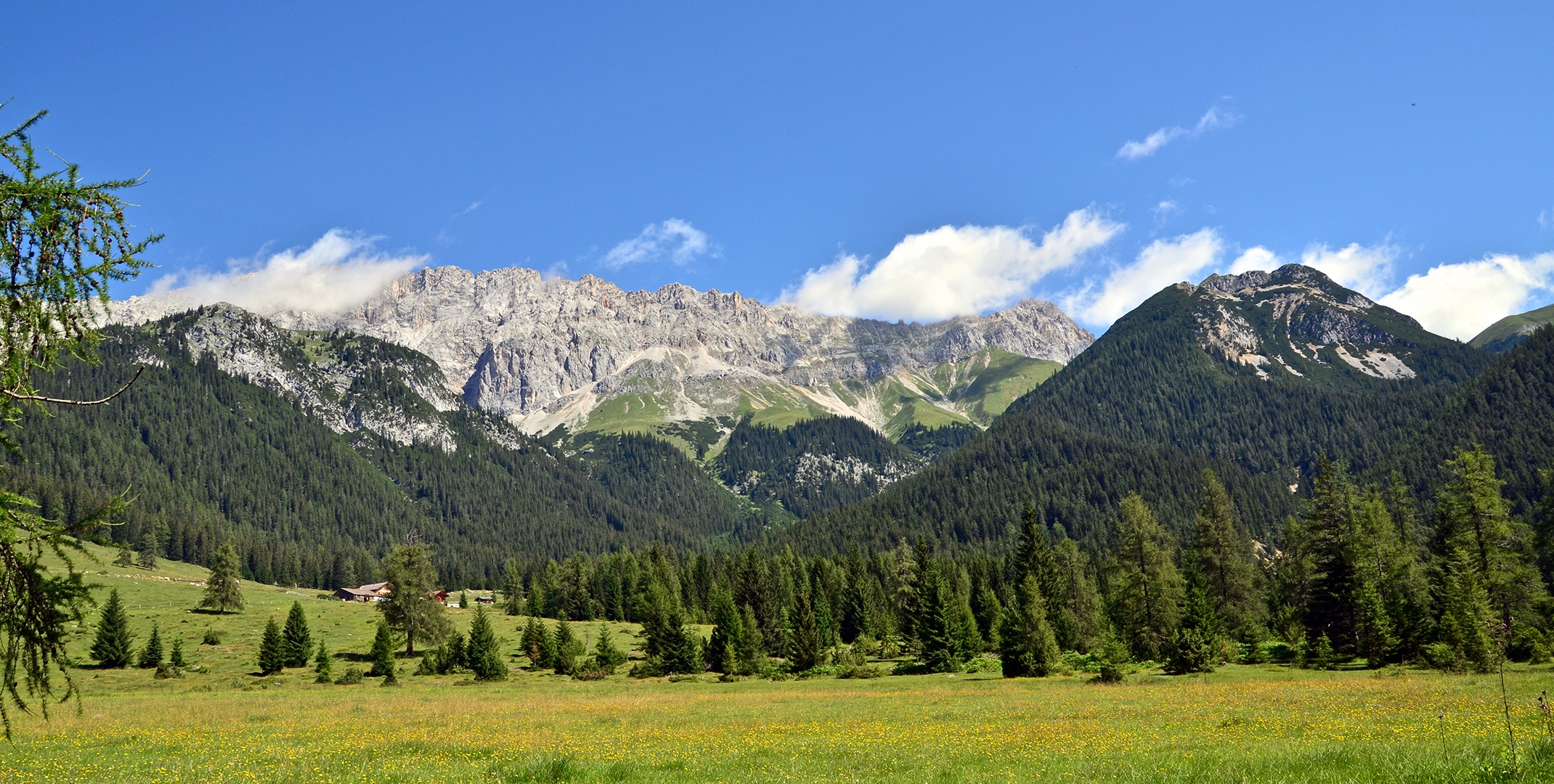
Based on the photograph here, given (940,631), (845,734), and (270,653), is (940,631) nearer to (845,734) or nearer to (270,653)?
(845,734)

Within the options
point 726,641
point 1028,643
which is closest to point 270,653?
point 726,641

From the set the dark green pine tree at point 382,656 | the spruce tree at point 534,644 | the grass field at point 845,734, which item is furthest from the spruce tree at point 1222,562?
the dark green pine tree at point 382,656

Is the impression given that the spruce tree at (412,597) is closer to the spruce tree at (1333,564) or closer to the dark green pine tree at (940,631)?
the dark green pine tree at (940,631)

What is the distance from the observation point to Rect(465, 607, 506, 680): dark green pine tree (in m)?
71.6

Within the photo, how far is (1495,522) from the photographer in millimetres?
50031

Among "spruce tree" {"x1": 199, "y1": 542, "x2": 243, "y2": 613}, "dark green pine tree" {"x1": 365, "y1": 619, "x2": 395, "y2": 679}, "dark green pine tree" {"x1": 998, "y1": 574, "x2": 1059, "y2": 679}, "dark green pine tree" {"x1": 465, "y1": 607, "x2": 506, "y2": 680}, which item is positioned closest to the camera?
"dark green pine tree" {"x1": 998, "y1": 574, "x2": 1059, "y2": 679}

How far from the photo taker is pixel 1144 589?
63594 mm

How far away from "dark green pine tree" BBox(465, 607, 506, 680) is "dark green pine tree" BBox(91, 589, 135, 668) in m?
29.3

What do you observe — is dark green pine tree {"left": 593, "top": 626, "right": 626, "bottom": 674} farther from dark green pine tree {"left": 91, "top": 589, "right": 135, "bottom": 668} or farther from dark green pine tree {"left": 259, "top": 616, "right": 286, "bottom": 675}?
dark green pine tree {"left": 91, "top": 589, "right": 135, "bottom": 668}

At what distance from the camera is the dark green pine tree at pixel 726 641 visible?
75312 mm

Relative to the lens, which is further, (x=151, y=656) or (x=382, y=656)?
(x=151, y=656)

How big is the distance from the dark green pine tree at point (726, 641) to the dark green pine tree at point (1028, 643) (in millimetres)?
25352

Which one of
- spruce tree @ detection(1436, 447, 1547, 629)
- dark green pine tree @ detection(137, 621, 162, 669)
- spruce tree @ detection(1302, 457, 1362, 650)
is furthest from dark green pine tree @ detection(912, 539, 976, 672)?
dark green pine tree @ detection(137, 621, 162, 669)

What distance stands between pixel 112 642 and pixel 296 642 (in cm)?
1439
